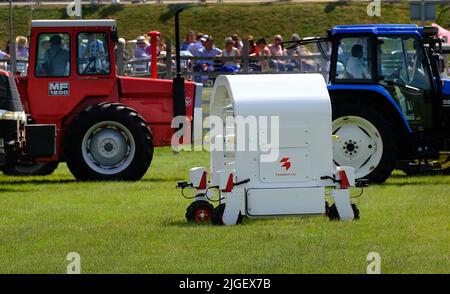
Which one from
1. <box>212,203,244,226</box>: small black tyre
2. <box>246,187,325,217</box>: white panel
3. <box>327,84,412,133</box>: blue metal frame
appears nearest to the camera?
<box>246,187,325,217</box>: white panel

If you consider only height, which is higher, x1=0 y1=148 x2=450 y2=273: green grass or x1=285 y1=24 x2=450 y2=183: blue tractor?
x1=285 y1=24 x2=450 y2=183: blue tractor

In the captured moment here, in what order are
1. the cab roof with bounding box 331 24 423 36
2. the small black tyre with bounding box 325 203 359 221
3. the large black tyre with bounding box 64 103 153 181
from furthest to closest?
1. the large black tyre with bounding box 64 103 153 181
2. the cab roof with bounding box 331 24 423 36
3. the small black tyre with bounding box 325 203 359 221

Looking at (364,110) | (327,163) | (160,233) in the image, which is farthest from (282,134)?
(364,110)

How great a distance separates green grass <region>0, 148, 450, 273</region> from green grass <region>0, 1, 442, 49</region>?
29219 millimetres

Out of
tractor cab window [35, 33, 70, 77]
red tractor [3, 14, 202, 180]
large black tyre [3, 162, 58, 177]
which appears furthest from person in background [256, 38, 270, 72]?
tractor cab window [35, 33, 70, 77]

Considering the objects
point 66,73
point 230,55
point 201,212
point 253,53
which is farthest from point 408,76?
point 253,53

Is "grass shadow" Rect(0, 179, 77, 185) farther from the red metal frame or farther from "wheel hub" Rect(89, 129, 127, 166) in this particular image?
"wheel hub" Rect(89, 129, 127, 166)

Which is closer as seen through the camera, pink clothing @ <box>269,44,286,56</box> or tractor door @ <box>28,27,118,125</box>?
tractor door @ <box>28,27,118,125</box>

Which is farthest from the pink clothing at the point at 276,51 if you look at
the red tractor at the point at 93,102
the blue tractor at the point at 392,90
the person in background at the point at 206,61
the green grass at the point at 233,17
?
the green grass at the point at 233,17

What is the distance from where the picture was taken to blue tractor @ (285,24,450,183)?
1872cm

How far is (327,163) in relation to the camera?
1369cm

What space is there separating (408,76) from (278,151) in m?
5.97
